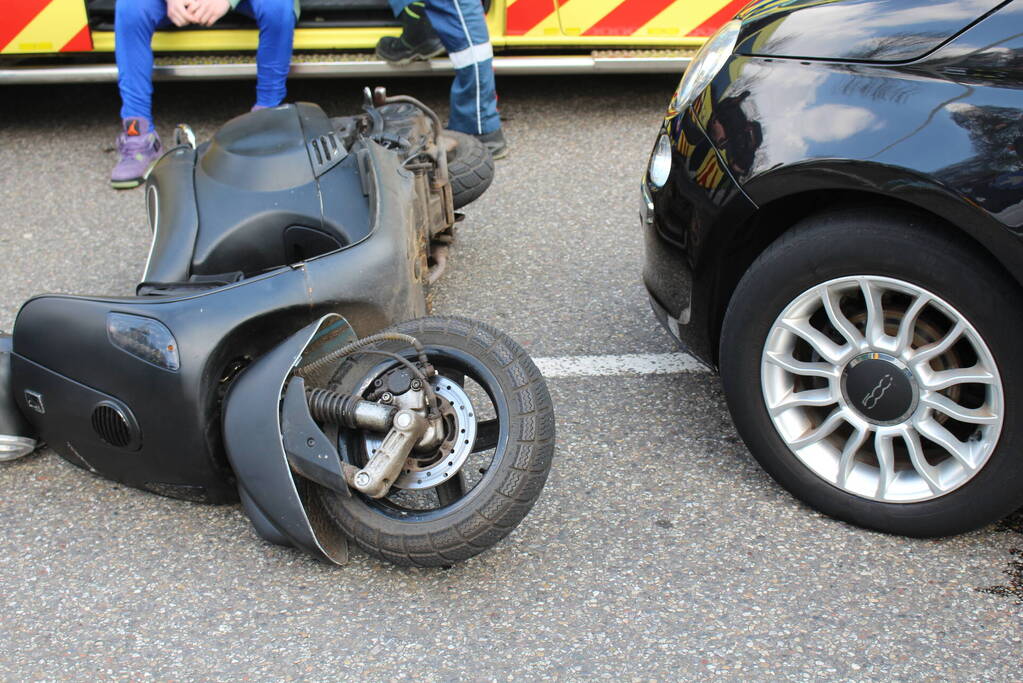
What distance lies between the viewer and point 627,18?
4.87 metres

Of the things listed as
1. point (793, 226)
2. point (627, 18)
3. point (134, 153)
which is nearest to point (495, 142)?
point (627, 18)

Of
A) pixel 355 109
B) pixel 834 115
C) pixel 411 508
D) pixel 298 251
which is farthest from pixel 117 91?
pixel 834 115

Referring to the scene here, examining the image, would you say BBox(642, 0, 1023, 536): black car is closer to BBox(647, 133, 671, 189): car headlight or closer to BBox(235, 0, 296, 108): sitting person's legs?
BBox(647, 133, 671, 189): car headlight

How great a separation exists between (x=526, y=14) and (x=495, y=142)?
0.61m

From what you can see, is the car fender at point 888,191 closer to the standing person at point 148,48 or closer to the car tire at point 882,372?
the car tire at point 882,372

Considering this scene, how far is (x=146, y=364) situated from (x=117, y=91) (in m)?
3.77

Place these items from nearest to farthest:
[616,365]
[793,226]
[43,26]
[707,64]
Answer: [793,226] < [707,64] < [616,365] < [43,26]

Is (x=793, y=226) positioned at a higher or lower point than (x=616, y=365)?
higher

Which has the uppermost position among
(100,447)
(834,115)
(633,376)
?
(834,115)

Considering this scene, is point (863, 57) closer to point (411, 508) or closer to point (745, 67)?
point (745, 67)

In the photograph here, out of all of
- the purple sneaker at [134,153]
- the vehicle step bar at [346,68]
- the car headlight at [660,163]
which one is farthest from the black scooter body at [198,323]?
the vehicle step bar at [346,68]

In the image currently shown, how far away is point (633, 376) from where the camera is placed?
3156 millimetres

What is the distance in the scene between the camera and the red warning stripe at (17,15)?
15.2 ft

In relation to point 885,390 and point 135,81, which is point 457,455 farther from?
point 135,81
